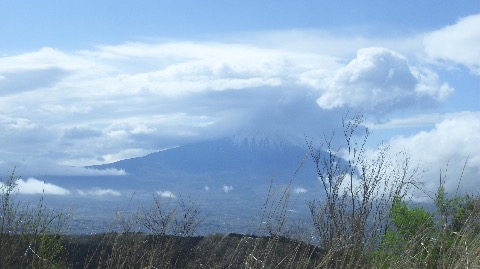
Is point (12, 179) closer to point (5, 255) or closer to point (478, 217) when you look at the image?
point (5, 255)

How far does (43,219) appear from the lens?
730 cm

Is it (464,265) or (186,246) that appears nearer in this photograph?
(464,265)

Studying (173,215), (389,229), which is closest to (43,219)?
(173,215)

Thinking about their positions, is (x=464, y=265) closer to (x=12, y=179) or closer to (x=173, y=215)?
(x=173, y=215)

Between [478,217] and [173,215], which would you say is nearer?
[173,215]

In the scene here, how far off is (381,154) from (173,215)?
319 inches

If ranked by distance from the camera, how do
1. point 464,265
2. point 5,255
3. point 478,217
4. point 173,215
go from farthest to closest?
1. point 5,255
2. point 478,217
3. point 173,215
4. point 464,265

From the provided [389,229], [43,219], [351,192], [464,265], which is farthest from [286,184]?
[351,192]

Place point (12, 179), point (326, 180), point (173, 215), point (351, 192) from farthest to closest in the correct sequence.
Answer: point (326, 180) → point (351, 192) → point (12, 179) → point (173, 215)

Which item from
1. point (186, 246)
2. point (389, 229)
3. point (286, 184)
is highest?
point (286, 184)

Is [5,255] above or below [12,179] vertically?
below

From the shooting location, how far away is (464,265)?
5340mm

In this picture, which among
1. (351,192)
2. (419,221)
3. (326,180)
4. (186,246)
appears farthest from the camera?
(186,246)

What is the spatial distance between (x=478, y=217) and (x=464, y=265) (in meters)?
1.37
